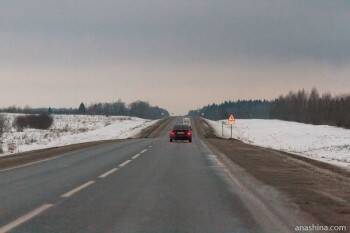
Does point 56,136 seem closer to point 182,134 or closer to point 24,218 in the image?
point 182,134

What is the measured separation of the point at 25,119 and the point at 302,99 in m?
107

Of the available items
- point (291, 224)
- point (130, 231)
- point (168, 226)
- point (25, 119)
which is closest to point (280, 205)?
point (291, 224)

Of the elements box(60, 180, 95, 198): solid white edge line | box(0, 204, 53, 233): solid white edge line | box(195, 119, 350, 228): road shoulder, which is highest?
box(0, 204, 53, 233): solid white edge line

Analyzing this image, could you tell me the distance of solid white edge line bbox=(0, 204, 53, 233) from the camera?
27.3ft

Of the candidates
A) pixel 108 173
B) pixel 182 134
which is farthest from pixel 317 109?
pixel 108 173

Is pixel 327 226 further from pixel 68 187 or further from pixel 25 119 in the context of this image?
pixel 25 119

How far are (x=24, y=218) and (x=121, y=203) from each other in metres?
2.34

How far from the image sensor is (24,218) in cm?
923

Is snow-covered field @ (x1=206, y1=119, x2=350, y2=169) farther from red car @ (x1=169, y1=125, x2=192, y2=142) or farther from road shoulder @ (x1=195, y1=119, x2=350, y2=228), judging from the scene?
road shoulder @ (x1=195, y1=119, x2=350, y2=228)

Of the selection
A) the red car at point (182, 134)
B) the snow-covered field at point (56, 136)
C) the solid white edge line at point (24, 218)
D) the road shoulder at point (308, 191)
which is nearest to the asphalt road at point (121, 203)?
the solid white edge line at point (24, 218)

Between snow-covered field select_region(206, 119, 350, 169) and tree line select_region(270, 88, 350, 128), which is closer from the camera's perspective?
snow-covered field select_region(206, 119, 350, 169)

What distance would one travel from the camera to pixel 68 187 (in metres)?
13.9

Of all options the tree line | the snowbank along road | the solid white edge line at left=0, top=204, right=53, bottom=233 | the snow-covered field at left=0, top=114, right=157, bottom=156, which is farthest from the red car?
the tree line

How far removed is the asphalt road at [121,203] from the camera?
8.58 meters
